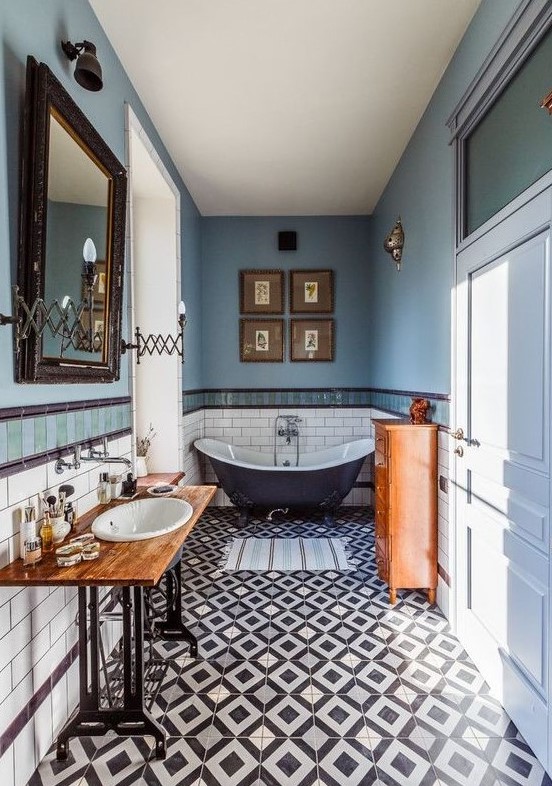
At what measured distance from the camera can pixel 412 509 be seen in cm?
250

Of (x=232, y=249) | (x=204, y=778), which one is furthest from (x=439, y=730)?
(x=232, y=249)

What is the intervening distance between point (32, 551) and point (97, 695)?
0.64 metres

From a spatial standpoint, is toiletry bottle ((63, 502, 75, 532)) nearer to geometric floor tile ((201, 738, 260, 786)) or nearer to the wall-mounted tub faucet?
geometric floor tile ((201, 738, 260, 786))

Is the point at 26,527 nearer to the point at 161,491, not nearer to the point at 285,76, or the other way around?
the point at 161,491

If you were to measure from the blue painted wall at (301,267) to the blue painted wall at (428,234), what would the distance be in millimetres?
588

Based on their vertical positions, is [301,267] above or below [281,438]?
above

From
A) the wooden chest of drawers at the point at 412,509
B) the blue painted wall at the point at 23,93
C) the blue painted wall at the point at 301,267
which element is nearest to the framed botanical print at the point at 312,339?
the blue painted wall at the point at 301,267

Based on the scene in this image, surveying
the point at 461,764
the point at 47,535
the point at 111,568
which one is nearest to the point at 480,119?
the point at 111,568

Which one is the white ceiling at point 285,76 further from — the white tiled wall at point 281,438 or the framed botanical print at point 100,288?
the white tiled wall at point 281,438

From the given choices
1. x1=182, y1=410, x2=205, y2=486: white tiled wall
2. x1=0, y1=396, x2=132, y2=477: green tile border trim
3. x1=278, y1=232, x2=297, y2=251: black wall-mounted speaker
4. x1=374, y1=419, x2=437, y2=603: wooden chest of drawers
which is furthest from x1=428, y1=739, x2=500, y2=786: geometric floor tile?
x1=278, y1=232, x2=297, y2=251: black wall-mounted speaker

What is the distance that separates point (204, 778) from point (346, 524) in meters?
2.57

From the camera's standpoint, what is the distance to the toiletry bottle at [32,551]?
52.0 inches

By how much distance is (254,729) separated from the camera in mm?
1634

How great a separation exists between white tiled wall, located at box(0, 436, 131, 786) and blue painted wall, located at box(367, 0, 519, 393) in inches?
80.9
